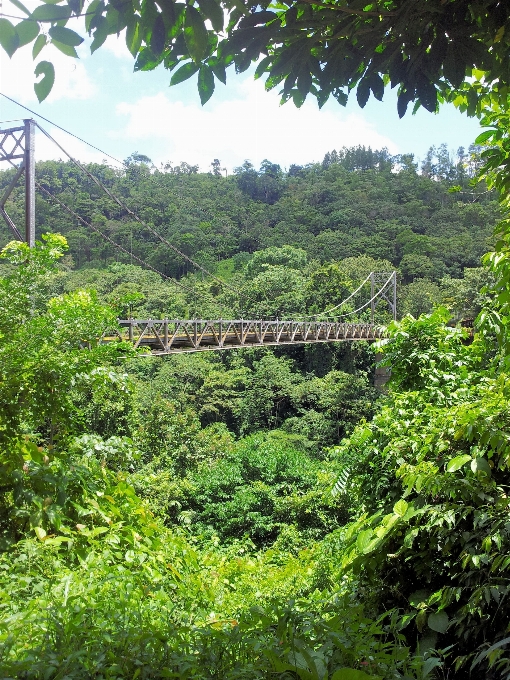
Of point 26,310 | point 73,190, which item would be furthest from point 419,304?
point 26,310

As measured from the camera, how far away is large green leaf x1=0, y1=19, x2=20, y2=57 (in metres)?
0.66

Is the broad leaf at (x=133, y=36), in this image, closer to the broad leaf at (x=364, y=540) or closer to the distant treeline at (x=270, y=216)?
the broad leaf at (x=364, y=540)

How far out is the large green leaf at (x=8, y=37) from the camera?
2.15 feet

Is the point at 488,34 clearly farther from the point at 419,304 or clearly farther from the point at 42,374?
the point at 419,304

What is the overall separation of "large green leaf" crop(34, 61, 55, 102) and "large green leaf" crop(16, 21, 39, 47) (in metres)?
0.03

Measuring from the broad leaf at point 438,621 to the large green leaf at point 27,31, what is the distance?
117cm

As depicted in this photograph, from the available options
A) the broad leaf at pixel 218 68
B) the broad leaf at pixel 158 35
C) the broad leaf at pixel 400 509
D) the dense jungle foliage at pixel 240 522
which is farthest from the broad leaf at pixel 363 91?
the broad leaf at pixel 400 509

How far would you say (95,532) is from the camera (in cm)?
145

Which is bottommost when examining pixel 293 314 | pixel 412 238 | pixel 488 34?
pixel 293 314

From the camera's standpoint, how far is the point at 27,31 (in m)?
0.67

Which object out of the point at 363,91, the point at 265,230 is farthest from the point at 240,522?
the point at 265,230

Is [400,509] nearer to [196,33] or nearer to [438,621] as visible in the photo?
[438,621]

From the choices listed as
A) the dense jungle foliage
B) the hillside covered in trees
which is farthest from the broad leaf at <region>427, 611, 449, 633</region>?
the hillside covered in trees

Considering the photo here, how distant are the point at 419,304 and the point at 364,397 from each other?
6.19m
